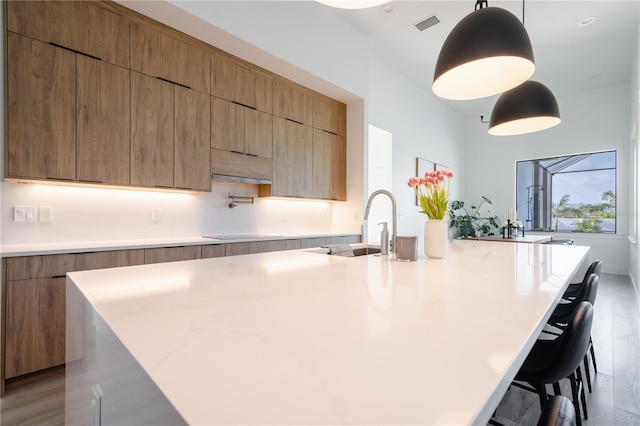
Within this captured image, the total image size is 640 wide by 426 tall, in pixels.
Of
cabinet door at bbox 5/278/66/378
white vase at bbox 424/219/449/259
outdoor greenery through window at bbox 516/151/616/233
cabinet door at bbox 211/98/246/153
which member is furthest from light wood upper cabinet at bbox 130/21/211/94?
outdoor greenery through window at bbox 516/151/616/233

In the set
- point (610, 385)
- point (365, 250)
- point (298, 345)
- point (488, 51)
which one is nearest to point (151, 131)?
point (365, 250)

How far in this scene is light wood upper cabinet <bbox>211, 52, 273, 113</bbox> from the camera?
3189mm

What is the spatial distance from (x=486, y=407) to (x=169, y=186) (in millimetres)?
2941

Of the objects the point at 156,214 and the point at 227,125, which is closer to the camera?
the point at 156,214

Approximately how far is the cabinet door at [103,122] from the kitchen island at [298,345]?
1639 millimetres

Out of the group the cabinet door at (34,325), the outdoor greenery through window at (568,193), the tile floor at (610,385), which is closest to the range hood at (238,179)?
the cabinet door at (34,325)

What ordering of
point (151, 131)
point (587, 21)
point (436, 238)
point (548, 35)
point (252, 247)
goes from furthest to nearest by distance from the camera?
point (548, 35)
point (587, 21)
point (252, 247)
point (151, 131)
point (436, 238)

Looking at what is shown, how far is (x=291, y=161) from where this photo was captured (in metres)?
3.91

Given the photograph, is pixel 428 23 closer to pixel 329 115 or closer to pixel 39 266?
pixel 329 115

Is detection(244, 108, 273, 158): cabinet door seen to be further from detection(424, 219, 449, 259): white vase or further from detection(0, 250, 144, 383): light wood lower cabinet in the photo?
detection(424, 219, 449, 259): white vase

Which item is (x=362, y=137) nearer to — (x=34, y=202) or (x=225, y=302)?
(x=34, y=202)

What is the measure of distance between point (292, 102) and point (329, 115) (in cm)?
68

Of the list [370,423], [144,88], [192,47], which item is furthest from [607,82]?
[370,423]

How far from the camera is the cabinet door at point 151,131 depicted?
2646 millimetres
